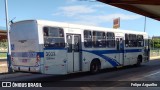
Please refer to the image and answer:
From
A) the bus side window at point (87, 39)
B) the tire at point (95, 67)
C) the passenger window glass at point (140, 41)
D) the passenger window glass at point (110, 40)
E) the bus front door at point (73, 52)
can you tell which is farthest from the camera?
the passenger window glass at point (140, 41)

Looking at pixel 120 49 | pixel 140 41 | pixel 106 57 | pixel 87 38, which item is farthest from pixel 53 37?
pixel 140 41

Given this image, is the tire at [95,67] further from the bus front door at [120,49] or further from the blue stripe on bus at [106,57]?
the bus front door at [120,49]

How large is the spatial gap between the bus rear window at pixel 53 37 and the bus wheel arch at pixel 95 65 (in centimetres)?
363

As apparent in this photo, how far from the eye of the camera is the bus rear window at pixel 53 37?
1636cm

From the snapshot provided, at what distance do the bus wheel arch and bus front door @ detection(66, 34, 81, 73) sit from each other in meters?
1.71

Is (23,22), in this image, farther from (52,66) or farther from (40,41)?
(52,66)

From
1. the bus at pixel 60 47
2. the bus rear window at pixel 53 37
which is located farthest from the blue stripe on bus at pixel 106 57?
the bus rear window at pixel 53 37

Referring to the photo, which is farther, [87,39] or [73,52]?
[87,39]

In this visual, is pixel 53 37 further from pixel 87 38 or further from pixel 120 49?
pixel 120 49

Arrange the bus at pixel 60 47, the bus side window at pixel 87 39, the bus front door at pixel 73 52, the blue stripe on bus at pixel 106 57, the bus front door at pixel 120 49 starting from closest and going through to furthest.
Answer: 1. the bus at pixel 60 47
2. the bus front door at pixel 73 52
3. the bus side window at pixel 87 39
4. the blue stripe on bus at pixel 106 57
5. the bus front door at pixel 120 49

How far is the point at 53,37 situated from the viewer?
55.0 feet

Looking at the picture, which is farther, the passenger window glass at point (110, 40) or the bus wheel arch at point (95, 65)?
the passenger window glass at point (110, 40)

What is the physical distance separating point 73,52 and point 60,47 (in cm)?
129

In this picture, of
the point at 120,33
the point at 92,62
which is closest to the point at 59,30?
the point at 92,62
